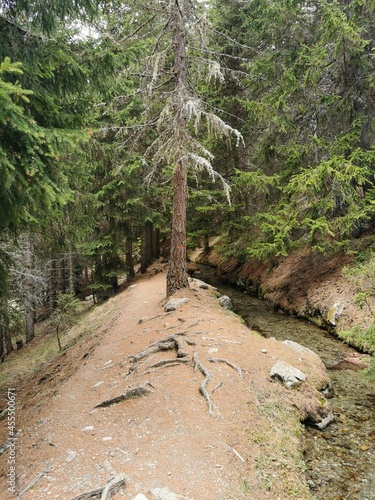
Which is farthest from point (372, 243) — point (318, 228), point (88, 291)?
point (88, 291)

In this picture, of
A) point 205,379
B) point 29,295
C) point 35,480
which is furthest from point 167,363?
point 29,295

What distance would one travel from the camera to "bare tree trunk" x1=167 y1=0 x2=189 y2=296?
1090 centimetres

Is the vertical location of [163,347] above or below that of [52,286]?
above

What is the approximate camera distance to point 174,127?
1075 centimetres

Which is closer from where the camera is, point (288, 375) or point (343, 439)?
point (343, 439)

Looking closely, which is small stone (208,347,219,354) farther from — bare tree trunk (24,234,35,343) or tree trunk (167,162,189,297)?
bare tree trunk (24,234,35,343)

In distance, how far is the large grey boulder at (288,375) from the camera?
21.9ft

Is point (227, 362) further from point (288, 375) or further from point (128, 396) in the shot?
point (128, 396)

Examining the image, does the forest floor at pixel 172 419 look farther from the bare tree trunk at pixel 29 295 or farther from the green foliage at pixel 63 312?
the bare tree trunk at pixel 29 295

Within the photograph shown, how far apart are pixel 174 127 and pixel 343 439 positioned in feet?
30.5

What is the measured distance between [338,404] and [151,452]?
4345 mm

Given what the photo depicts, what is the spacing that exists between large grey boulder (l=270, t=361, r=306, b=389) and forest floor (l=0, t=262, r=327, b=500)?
0.14 m

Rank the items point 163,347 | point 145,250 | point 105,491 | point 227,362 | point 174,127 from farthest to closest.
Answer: point 145,250, point 174,127, point 163,347, point 227,362, point 105,491

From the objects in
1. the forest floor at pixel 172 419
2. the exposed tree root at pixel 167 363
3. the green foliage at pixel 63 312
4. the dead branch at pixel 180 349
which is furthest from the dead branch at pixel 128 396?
the green foliage at pixel 63 312
